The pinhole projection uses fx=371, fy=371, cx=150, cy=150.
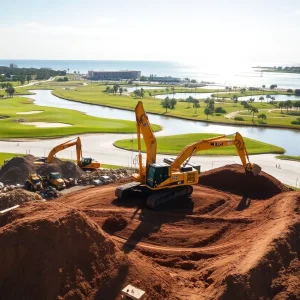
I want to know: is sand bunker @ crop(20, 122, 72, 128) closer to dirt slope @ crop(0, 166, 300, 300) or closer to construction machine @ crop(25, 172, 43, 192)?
construction machine @ crop(25, 172, 43, 192)

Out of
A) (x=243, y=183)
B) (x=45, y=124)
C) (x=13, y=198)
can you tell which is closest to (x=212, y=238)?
(x=243, y=183)

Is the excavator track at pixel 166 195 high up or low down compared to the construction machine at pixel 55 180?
up

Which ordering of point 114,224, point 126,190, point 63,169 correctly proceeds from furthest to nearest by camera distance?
point 63,169, point 126,190, point 114,224

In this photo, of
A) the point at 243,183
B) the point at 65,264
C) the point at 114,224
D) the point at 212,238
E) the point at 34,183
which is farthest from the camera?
the point at 243,183

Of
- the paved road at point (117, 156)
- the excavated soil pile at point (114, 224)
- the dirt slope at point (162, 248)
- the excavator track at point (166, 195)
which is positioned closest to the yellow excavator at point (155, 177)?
the excavator track at point (166, 195)

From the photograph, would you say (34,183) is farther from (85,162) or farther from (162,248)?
(162,248)

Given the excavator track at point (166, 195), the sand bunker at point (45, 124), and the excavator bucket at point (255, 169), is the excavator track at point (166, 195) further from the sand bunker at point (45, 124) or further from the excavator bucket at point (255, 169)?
the sand bunker at point (45, 124)

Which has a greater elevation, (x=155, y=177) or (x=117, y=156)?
(x=155, y=177)
